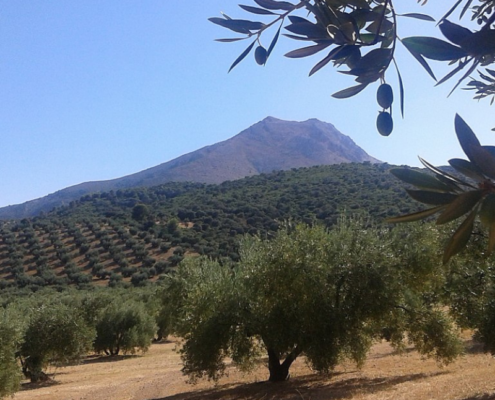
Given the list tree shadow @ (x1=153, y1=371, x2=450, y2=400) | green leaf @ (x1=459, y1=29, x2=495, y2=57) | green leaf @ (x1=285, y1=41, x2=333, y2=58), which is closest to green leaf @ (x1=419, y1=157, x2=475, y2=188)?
green leaf @ (x1=459, y1=29, x2=495, y2=57)

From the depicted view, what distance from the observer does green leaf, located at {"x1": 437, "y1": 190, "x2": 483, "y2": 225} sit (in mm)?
1087

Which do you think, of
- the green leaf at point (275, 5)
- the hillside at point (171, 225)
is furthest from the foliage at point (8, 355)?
the hillside at point (171, 225)

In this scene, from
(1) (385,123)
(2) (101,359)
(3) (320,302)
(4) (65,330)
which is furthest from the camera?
(2) (101,359)

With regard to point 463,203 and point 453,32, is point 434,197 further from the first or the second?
point 453,32

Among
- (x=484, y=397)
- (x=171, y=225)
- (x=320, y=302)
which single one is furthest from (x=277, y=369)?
(x=171, y=225)

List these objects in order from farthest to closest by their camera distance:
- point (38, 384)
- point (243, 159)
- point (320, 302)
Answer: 1. point (243, 159)
2. point (38, 384)
3. point (320, 302)

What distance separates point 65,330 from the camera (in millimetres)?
24344

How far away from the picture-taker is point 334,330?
42.7ft

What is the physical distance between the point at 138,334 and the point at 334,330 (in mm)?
23930

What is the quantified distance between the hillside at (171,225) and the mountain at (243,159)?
58.2 m

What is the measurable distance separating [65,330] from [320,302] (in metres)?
16.8

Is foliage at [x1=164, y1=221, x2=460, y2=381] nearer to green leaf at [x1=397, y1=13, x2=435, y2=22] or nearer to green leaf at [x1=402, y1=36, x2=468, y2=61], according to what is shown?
green leaf at [x1=397, y1=13, x2=435, y2=22]

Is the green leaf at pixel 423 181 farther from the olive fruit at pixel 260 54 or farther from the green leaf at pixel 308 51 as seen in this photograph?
the olive fruit at pixel 260 54

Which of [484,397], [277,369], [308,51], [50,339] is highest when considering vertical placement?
[308,51]
